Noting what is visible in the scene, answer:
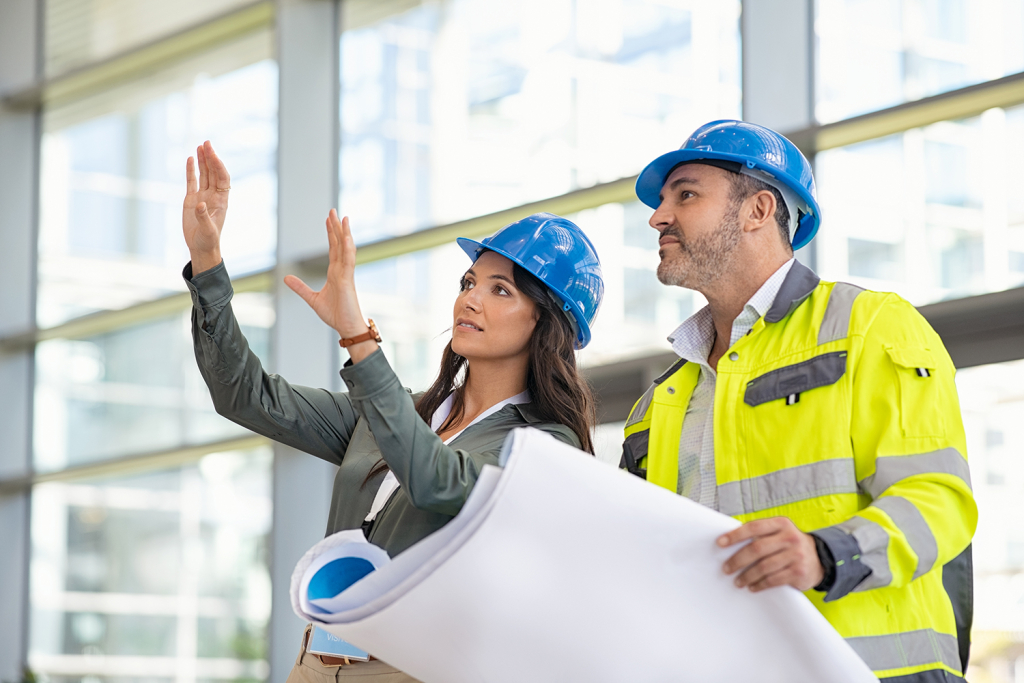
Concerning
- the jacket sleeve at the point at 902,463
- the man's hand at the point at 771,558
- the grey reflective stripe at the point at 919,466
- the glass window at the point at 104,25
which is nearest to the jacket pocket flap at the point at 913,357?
the jacket sleeve at the point at 902,463

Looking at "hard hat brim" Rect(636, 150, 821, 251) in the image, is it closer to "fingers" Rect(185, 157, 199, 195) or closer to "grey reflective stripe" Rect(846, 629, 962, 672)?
"grey reflective stripe" Rect(846, 629, 962, 672)

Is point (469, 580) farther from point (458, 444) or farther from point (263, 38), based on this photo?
point (263, 38)

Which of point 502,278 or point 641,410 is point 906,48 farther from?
point 641,410

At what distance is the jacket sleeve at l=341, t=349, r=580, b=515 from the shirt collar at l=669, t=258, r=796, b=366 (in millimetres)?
433

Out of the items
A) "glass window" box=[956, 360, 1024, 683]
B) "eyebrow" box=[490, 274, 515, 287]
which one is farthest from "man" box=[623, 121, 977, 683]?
"glass window" box=[956, 360, 1024, 683]

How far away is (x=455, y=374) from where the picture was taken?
101 inches

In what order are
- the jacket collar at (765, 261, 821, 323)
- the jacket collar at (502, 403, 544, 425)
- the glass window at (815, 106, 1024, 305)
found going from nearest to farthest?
1. the jacket collar at (765, 261, 821, 323)
2. the jacket collar at (502, 403, 544, 425)
3. the glass window at (815, 106, 1024, 305)

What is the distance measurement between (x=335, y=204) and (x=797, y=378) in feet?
14.6

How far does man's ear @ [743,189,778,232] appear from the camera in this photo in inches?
77.5

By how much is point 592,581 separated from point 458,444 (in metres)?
0.83

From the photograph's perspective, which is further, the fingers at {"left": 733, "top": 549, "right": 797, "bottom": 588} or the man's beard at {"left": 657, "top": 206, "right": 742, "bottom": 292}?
the man's beard at {"left": 657, "top": 206, "right": 742, "bottom": 292}

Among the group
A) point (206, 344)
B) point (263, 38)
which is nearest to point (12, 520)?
point (263, 38)

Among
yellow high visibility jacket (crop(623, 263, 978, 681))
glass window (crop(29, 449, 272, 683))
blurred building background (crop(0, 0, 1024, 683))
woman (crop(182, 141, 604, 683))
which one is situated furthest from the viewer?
glass window (crop(29, 449, 272, 683))

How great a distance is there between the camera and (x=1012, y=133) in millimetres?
3654
